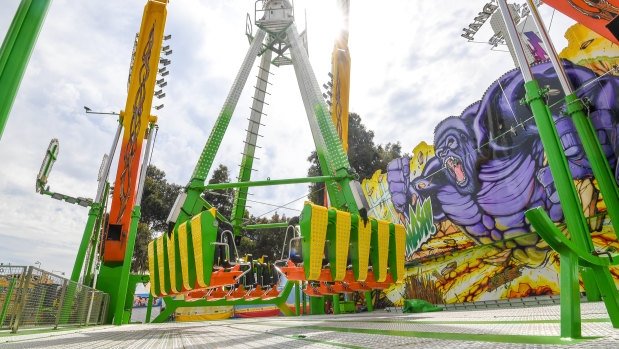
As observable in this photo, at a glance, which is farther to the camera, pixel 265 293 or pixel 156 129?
pixel 156 129

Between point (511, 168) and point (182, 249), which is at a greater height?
point (511, 168)

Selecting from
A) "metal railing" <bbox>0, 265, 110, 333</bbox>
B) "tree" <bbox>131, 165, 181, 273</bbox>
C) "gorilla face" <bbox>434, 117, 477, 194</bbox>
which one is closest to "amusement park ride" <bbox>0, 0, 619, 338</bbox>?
"metal railing" <bbox>0, 265, 110, 333</bbox>

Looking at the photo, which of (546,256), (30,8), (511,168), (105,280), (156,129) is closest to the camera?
(30,8)

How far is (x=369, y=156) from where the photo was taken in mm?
23422

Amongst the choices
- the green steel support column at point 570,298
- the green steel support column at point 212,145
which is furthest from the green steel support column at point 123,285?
the green steel support column at point 570,298

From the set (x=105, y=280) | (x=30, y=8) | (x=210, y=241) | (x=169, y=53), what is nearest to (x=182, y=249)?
(x=210, y=241)

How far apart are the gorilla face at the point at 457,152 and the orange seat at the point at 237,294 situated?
241 inches

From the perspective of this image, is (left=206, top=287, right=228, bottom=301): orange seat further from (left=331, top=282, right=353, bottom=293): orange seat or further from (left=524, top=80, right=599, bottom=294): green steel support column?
(left=524, top=80, right=599, bottom=294): green steel support column

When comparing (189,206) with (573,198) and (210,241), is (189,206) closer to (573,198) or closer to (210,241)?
(210,241)

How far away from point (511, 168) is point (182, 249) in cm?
712

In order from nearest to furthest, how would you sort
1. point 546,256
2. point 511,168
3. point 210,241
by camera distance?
1. point 210,241
2. point 546,256
3. point 511,168

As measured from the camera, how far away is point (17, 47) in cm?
197

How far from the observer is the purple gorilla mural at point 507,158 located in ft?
19.5

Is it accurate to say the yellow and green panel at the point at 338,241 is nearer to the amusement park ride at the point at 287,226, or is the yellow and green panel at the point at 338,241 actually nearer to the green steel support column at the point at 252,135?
the amusement park ride at the point at 287,226
